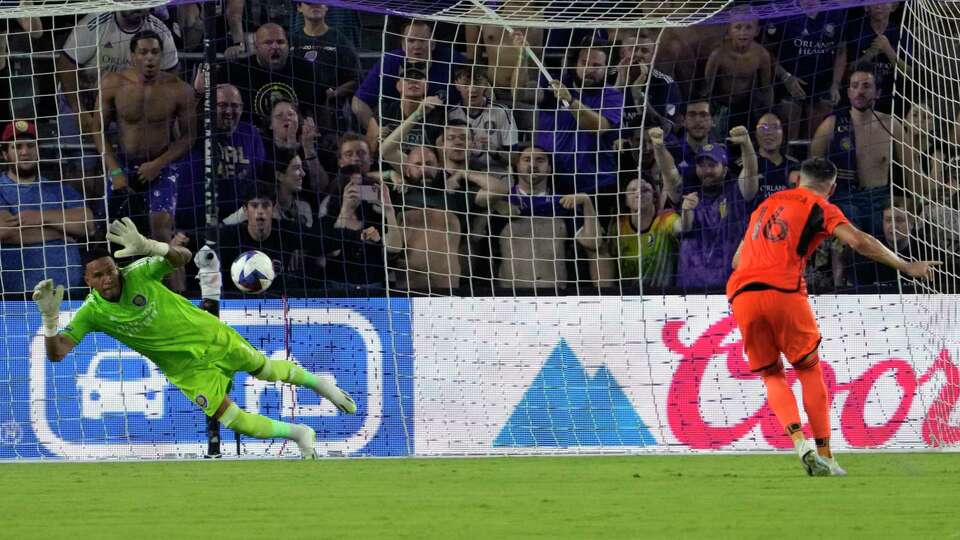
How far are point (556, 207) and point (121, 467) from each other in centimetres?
455

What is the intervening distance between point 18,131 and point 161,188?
52.4 inches

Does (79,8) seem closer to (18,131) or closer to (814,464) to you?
(18,131)

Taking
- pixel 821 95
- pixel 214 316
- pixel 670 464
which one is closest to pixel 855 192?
pixel 821 95

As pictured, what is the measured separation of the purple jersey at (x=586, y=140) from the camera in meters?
13.6

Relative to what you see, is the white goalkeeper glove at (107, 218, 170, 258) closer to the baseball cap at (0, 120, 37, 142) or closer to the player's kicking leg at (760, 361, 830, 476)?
the baseball cap at (0, 120, 37, 142)

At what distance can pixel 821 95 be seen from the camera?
14.5m

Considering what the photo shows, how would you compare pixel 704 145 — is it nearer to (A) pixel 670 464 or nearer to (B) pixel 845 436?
(B) pixel 845 436

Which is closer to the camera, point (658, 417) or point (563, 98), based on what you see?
point (658, 417)

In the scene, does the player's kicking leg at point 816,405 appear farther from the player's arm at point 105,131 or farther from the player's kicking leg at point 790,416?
the player's arm at point 105,131

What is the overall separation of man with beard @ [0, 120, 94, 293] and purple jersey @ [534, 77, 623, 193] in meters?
4.17

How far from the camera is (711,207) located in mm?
13844

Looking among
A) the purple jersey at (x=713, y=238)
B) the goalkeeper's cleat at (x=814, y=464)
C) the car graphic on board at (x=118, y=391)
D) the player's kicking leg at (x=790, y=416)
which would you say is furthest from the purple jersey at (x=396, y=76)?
the goalkeeper's cleat at (x=814, y=464)

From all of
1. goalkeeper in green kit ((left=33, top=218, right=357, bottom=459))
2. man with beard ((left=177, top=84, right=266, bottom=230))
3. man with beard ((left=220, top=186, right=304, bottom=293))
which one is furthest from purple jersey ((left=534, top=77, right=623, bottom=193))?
goalkeeper in green kit ((left=33, top=218, right=357, bottom=459))

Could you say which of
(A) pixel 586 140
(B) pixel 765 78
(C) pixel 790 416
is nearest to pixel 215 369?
(A) pixel 586 140
